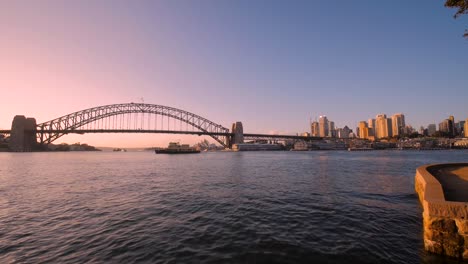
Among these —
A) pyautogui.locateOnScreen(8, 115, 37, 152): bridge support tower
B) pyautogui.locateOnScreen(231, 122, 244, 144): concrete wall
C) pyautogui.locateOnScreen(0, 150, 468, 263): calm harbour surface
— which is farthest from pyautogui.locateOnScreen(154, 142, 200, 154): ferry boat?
pyautogui.locateOnScreen(0, 150, 468, 263): calm harbour surface

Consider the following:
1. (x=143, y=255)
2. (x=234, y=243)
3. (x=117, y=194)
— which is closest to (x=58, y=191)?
(x=117, y=194)

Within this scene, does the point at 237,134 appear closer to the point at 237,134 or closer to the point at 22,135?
the point at 237,134

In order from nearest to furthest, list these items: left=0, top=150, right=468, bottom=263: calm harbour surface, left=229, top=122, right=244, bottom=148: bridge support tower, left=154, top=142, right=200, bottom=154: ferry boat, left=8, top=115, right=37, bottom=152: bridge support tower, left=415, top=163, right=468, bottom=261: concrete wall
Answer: left=415, top=163, right=468, bottom=261: concrete wall
left=0, top=150, right=468, bottom=263: calm harbour surface
left=154, top=142, right=200, bottom=154: ferry boat
left=8, top=115, right=37, bottom=152: bridge support tower
left=229, top=122, right=244, bottom=148: bridge support tower

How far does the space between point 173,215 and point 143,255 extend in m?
3.63

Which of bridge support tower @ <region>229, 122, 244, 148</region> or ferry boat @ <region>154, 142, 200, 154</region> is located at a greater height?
bridge support tower @ <region>229, 122, 244, 148</region>

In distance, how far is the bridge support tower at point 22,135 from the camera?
325ft

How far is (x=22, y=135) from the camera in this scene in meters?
100

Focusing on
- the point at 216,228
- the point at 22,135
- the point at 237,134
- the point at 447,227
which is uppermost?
the point at 22,135

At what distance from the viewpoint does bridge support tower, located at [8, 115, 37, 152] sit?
9900 centimetres

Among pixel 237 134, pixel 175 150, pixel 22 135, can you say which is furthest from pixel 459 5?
pixel 22 135

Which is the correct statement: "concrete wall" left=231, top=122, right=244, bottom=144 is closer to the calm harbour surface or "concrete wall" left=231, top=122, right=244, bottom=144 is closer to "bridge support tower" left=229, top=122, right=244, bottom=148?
"bridge support tower" left=229, top=122, right=244, bottom=148

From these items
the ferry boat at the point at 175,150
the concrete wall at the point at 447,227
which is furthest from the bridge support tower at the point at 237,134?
the concrete wall at the point at 447,227

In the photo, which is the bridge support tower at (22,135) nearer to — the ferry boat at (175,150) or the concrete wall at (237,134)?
the ferry boat at (175,150)

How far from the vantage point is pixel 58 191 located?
1507 cm
